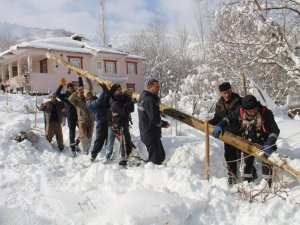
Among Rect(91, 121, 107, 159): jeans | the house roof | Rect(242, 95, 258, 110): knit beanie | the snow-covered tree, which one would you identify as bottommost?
Rect(91, 121, 107, 159): jeans

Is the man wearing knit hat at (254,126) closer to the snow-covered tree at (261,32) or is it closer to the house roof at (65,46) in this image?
the snow-covered tree at (261,32)

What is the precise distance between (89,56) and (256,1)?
87.1 feet

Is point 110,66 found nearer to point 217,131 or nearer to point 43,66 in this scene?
point 43,66

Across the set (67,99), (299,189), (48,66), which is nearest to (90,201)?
(299,189)

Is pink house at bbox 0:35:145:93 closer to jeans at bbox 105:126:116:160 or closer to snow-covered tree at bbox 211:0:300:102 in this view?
snow-covered tree at bbox 211:0:300:102

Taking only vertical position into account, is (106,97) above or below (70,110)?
above

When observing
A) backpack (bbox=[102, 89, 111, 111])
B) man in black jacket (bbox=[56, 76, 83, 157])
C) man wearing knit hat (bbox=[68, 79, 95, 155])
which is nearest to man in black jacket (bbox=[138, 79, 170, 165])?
backpack (bbox=[102, 89, 111, 111])

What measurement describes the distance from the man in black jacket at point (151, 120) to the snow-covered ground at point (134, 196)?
0.82 m

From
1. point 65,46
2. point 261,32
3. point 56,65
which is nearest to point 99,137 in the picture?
point 261,32

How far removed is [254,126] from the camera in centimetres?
642

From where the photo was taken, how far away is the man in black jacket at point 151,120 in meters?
6.77

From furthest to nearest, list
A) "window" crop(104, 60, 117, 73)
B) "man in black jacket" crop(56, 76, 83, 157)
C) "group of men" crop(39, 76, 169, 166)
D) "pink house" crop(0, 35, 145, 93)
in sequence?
"window" crop(104, 60, 117, 73) → "pink house" crop(0, 35, 145, 93) → "man in black jacket" crop(56, 76, 83, 157) → "group of men" crop(39, 76, 169, 166)

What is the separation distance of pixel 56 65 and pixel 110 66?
6560mm

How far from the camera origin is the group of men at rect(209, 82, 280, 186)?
6.05m
